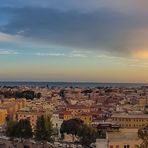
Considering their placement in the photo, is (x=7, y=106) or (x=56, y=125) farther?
(x=7, y=106)

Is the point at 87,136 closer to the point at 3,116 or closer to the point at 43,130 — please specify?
the point at 43,130

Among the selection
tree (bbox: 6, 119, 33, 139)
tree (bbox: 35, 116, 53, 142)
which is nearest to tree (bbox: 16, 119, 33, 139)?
tree (bbox: 6, 119, 33, 139)

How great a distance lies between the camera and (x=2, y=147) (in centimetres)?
3938

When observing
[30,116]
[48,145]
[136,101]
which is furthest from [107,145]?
[136,101]

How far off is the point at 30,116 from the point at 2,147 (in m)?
18.2

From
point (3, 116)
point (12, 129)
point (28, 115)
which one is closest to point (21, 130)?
point (12, 129)

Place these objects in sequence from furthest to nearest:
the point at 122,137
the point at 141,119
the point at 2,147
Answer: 1. the point at 141,119
2. the point at 2,147
3. the point at 122,137

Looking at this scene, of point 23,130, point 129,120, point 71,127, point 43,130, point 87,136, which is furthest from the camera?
point 129,120

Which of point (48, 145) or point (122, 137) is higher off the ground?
point (122, 137)

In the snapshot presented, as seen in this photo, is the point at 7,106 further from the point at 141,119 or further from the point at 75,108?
the point at 141,119

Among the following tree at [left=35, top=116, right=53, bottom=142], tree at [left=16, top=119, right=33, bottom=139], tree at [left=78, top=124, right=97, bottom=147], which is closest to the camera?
tree at [left=35, top=116, right=53, bottom=142]

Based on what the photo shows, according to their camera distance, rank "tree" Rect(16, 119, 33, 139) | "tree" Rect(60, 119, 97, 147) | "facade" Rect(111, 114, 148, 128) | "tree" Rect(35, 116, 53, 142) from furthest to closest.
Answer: "facade" Rect(111, 114, 148, 128) < "tree" Rect(16, 119, 33, 139) < "tree" Rect(60, 119, 97, 147) < "tree" Rect(35, 116, 53, 142)

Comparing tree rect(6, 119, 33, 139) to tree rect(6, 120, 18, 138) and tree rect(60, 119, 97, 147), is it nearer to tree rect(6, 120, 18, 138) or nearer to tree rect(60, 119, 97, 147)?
tree rect(6, 120, 18, 138)

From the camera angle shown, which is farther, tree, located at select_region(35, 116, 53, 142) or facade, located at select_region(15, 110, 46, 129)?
facade, located at select_region(15, 110, 46, 129)
